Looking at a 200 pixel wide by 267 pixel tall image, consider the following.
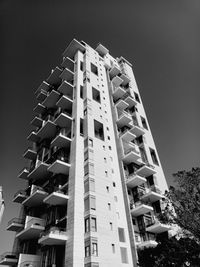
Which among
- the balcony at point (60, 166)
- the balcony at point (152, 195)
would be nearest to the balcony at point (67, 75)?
the balcony at point (60, 166)

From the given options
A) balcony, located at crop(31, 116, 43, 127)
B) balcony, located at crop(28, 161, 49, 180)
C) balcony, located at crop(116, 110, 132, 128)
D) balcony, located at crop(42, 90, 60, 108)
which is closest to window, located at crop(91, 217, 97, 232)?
balcony, located at crop(28, 161, 49, 180)

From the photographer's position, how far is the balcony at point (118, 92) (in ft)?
166

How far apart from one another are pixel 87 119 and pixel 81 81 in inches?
489

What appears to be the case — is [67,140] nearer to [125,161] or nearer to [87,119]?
[87,119]

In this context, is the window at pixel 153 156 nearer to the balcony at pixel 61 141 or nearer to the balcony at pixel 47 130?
the balcony at pixel 61 141

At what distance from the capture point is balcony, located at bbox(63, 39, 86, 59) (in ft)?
180

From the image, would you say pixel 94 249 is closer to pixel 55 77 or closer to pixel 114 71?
pixel 55 77

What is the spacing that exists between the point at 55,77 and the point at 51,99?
8929 mm

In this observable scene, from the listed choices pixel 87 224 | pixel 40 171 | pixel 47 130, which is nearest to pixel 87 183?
pixel 87 224

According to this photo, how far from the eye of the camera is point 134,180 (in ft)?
113

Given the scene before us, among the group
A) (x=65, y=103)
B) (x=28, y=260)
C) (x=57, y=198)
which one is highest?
(x=65, y=103)

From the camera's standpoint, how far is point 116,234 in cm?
2552

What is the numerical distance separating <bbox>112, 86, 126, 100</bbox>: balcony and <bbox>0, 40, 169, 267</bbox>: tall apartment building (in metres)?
0.25

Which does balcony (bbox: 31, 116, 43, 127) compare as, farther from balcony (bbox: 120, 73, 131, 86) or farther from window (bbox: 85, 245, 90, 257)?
window (bbox: 85, 245, 90, 257)
